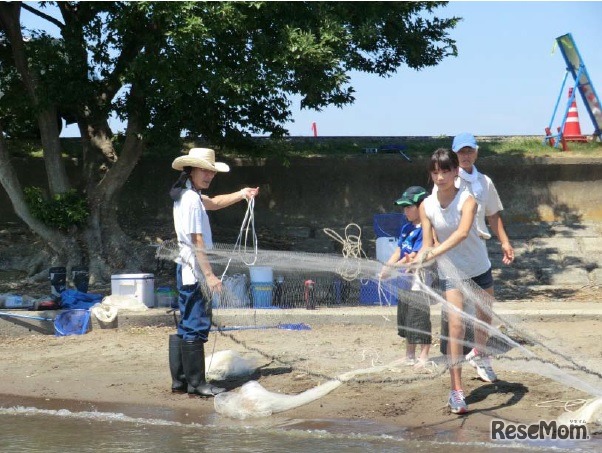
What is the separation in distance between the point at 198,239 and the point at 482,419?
246 centimetres

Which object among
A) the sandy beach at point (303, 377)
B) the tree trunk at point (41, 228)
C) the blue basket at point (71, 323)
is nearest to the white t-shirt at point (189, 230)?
the sandy beach at point (303, 377)

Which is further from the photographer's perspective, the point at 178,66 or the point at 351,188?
the point at 351,188

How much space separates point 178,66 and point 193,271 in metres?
4.64

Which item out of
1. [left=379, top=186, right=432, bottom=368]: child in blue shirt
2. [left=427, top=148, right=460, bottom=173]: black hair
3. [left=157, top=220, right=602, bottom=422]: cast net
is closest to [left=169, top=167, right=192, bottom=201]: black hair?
[left=157, top=220, right=602, bottom=422]: cast net

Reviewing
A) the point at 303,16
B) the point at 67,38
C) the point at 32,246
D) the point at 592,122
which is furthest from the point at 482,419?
the point at 592,122

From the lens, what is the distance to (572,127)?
17406 mm

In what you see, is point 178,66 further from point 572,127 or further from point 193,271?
point 572,127

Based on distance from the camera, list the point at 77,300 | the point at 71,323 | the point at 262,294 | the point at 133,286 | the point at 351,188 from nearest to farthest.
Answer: the point at 262,294
the point at 71,323
the point at 77,300
the point at 133,286
the point at 351,188

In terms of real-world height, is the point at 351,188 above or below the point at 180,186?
above

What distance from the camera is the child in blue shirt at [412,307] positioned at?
7004 mm

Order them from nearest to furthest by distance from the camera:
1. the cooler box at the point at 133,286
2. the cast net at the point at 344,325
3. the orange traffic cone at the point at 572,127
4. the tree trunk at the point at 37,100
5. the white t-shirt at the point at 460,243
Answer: the white t-shirt at the point at 460,243, the cast net at the point at 344,325, the cooler box at the point at 133,286, the tree trunk at the point at 37,100, the orange traffic cone at the point at 572,127

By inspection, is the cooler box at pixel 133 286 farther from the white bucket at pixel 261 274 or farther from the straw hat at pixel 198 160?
the straw hat at pixel 198 160

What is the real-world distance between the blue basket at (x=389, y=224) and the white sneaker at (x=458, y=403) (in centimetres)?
598

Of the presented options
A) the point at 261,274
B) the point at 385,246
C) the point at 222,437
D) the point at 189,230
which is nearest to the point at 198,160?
the point at 189,230
